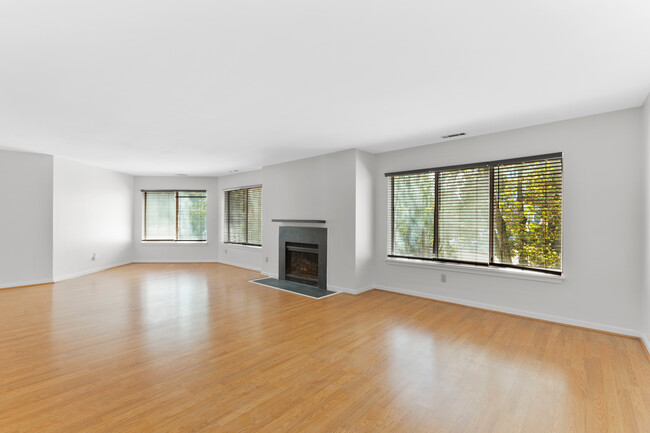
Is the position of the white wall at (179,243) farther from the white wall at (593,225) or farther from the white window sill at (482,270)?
the white wall at (593,225)

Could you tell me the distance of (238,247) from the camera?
8.05 meters

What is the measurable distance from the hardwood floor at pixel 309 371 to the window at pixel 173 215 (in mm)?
4332

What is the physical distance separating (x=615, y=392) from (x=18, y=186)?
8.72 m

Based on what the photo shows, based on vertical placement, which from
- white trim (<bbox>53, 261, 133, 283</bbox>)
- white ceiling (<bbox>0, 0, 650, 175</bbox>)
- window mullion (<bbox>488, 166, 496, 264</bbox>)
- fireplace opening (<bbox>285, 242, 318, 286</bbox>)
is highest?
white ceiling (<bbox>0, 0, 650, 175</bbox>)

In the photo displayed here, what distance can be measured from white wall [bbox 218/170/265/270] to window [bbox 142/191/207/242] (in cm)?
57

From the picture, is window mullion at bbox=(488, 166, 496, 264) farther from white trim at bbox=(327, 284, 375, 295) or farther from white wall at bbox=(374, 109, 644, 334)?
white trim at bbox=(327, 284, 375, 295)

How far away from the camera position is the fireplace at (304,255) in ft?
18.4

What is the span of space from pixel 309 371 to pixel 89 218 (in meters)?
6.93

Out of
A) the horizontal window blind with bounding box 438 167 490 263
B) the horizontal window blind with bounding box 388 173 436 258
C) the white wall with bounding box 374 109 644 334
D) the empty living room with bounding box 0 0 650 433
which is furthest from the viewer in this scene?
the horizontal window blind with bounding box 388 173 436 258

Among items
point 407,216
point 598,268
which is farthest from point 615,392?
point 407,216

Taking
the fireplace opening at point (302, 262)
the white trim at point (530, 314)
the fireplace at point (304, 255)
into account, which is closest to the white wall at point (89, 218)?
the fireplace at point (304, 255)

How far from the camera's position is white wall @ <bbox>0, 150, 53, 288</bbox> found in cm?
544

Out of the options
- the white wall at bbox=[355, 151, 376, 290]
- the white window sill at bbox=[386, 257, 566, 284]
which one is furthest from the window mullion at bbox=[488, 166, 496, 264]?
the white wall at bbox=[355, 151, 376, 290]

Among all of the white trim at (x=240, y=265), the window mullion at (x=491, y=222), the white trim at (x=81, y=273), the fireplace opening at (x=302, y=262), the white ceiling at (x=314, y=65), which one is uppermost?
the white ceiling at (x=314, y=65)
